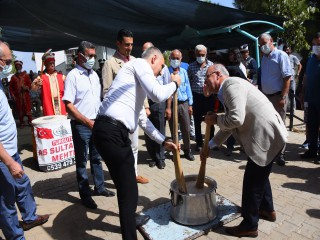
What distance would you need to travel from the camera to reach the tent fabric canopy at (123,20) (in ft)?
17.2

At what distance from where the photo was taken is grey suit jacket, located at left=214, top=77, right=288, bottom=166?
97.2 inches

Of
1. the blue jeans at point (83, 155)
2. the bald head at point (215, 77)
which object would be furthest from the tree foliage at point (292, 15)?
the blue jeans at point (83, 155)

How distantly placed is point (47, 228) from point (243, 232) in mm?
2147

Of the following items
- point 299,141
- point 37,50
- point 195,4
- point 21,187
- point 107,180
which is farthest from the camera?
point 37,50

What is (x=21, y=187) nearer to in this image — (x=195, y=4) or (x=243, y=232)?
(x=243, y=232)

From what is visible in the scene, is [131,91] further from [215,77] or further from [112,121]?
[215,77]

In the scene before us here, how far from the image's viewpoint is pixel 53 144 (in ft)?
16.1

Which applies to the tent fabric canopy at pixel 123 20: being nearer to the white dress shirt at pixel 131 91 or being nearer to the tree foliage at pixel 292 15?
the white dress shirt at pixel 131 91

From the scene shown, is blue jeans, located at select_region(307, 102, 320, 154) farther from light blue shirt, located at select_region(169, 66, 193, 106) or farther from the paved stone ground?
light blue shirt, located at select_region(169, 66, 193, 106)

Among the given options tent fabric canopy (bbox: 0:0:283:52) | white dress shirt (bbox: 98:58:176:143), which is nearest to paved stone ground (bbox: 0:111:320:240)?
white dress shirt (bbox: 98:58:176:143)

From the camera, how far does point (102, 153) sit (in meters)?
2.41

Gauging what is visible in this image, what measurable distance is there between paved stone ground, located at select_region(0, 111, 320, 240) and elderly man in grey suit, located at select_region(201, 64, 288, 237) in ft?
1.94

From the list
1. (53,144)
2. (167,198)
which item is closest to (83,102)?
(167,198)

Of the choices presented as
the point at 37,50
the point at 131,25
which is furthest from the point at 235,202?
the point at 37,50
